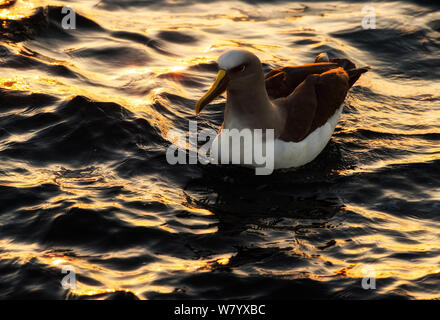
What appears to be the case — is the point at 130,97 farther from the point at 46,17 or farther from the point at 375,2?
the point at 375,2

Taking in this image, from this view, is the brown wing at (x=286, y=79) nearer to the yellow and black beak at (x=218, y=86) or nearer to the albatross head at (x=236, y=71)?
the albatross head at (x=236, y=71)

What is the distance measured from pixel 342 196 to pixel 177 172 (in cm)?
202

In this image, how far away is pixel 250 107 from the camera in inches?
308

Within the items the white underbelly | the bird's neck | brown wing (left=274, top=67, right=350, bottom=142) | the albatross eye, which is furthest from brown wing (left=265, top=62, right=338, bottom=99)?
the albatross eye

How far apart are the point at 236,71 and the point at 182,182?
4.86ft

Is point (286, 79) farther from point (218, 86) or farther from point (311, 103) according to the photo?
point (218, 86)

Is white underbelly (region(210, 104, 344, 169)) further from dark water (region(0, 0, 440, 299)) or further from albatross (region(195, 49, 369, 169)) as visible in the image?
dark water (region(0, 0, 440, 299))

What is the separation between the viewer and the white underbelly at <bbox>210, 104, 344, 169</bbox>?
25.9ft

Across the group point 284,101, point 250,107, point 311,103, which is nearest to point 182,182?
point 250,107

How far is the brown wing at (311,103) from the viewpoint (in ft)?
26.9

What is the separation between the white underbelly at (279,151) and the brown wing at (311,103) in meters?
0.09

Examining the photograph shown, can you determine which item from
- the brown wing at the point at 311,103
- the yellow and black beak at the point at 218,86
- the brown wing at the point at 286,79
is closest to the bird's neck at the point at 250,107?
the yellow and black beak at the point at 218,86

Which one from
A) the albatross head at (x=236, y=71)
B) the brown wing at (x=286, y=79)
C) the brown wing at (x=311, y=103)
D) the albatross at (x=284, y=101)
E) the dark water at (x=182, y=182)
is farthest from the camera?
the brown wing at (x=286, y=79)

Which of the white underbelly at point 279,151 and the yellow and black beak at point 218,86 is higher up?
the yellow and black beak at point 218,86
